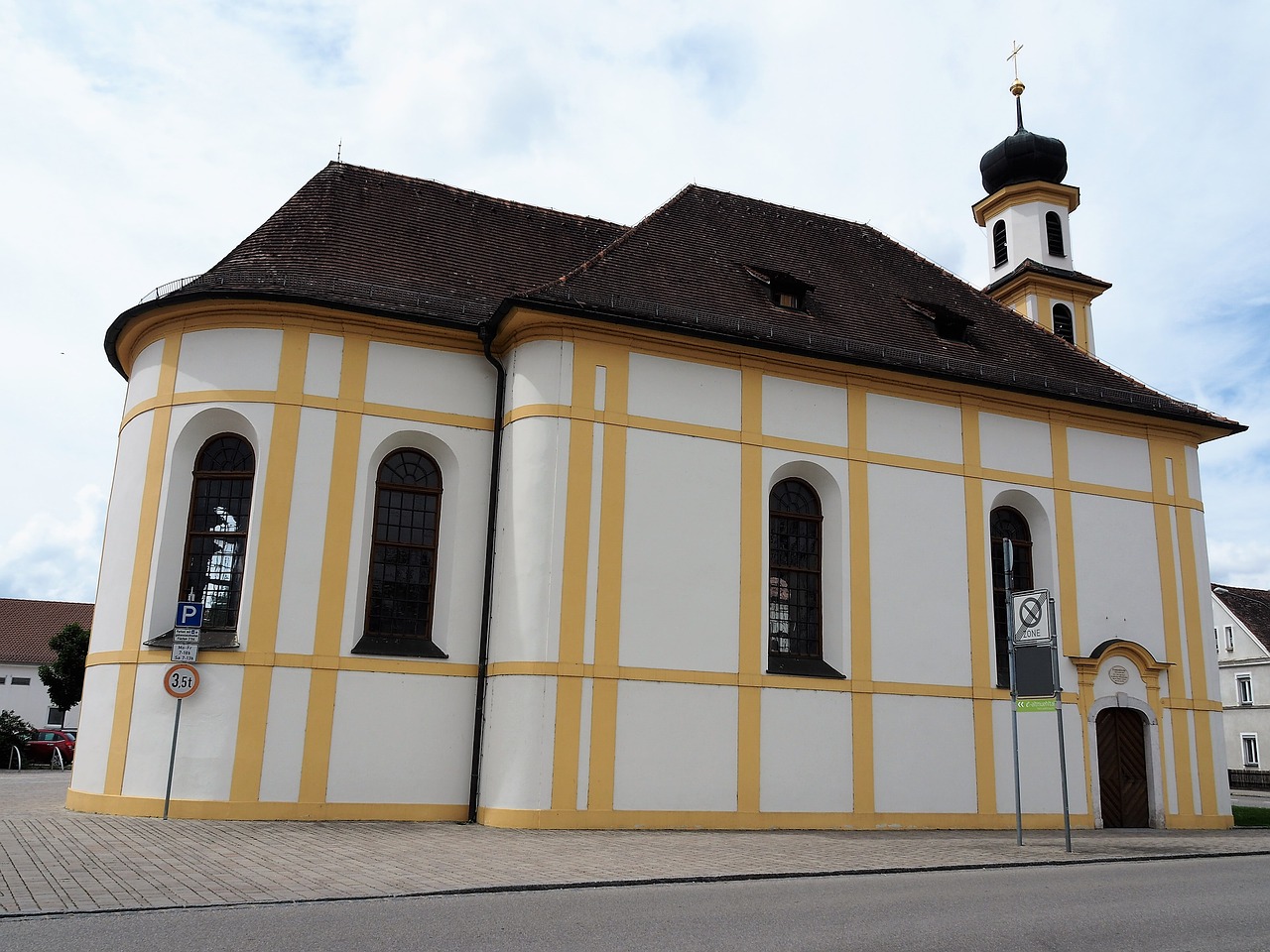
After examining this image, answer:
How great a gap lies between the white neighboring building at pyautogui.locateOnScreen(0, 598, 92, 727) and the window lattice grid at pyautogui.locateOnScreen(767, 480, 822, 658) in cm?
4760

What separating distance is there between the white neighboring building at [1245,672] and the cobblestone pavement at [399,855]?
3264 cm

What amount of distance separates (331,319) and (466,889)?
10046 millimetres

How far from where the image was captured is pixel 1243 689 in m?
46.1

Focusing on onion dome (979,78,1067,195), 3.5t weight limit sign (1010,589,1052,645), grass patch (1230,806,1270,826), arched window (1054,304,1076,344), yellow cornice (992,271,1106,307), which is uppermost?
onion dome (979,78,1067,195)

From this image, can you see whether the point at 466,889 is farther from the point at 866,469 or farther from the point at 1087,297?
the point at 1087,297

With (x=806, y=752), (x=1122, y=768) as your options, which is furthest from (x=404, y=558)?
(x=1122, y=768)

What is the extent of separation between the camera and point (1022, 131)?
2719cm

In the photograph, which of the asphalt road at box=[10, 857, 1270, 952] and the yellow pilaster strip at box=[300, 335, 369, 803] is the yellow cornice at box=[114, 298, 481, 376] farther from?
the asphalt road at box=[10, 857, 1270, 952]

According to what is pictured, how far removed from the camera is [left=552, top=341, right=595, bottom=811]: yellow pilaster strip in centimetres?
1502

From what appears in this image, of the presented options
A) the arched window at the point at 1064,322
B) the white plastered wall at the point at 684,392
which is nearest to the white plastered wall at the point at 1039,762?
the white plastered wall at the point at 684,392

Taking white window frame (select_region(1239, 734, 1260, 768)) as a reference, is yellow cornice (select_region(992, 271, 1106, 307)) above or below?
above

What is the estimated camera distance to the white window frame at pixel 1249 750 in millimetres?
45731

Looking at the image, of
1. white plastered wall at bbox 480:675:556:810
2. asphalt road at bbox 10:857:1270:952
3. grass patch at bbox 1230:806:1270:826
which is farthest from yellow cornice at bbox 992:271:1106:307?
asphalt road at bbox 10:857:1270:952

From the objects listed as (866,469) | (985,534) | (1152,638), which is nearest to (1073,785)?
(1152,638)
